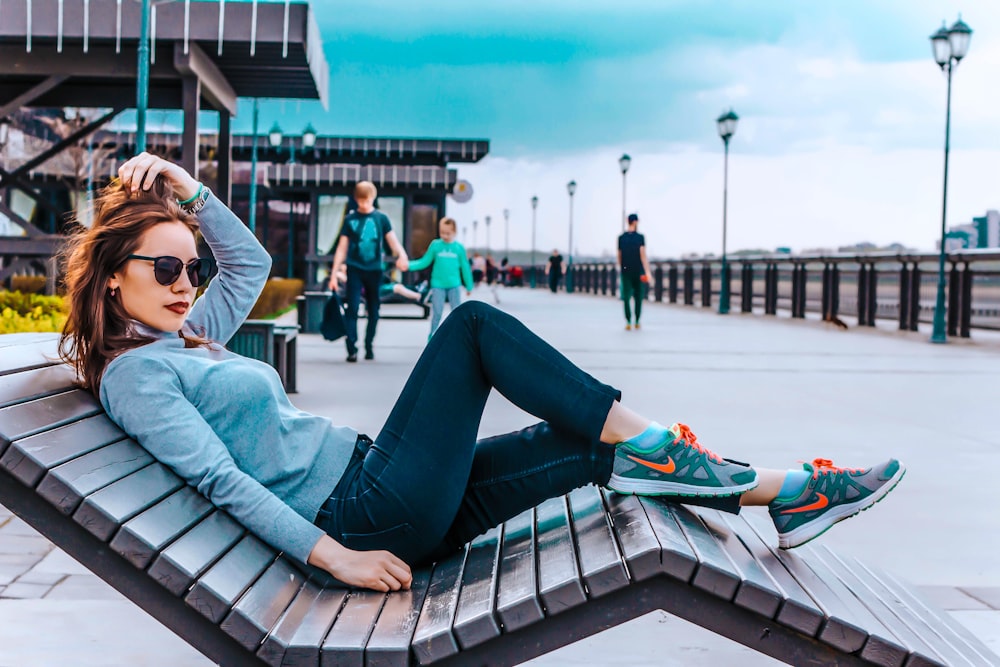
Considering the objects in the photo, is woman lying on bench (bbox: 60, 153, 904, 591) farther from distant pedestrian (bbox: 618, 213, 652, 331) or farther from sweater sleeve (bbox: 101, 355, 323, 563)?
distant pedestrian (bbox: 618, 213, 652, 331)

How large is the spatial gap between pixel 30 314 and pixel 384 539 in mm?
6742

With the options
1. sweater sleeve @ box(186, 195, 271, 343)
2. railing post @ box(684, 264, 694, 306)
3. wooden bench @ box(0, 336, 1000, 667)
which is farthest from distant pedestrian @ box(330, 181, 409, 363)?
railing post @ box(684, 264, 694, 306)

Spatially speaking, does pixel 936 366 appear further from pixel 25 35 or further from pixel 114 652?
pixel 25 35

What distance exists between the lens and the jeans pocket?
289cm

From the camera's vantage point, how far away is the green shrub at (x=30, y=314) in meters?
7.38

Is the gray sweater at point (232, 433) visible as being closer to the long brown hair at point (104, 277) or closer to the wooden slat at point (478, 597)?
the long brown hair at point (104, 277)

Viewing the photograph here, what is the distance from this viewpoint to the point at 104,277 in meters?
2.86

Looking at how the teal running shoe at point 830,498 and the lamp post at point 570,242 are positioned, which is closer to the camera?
the teal running shoe at point 830,498

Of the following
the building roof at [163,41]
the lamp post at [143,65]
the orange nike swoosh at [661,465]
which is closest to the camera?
the orange nike swoosh at [661,465]

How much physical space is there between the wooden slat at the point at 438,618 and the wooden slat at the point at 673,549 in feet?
1.67

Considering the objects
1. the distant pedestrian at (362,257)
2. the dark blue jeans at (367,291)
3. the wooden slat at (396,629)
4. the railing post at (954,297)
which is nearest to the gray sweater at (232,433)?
the wooden slat at (396,629)

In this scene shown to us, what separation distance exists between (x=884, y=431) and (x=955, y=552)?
3207 millimetres

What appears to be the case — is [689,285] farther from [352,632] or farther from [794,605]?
[352,632]

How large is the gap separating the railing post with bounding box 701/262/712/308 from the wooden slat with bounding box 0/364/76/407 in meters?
28.7
